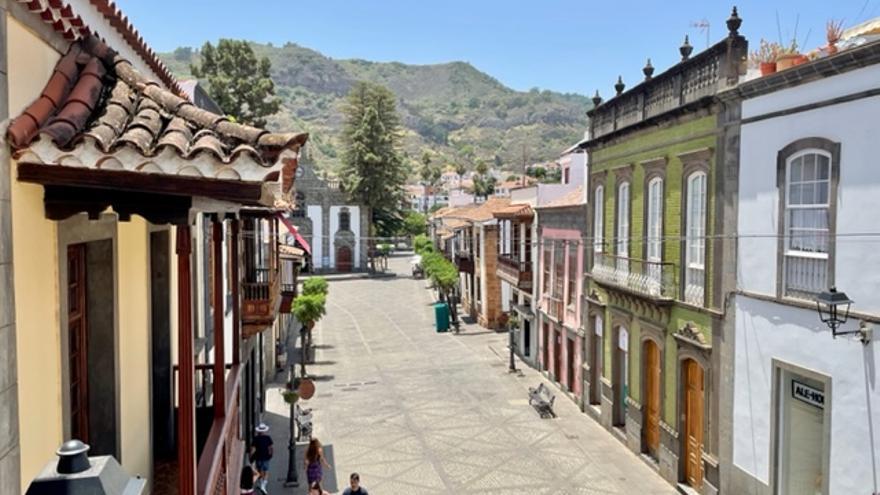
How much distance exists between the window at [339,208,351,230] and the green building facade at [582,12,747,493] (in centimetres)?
4869

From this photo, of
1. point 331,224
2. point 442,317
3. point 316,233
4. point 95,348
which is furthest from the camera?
point 331,224

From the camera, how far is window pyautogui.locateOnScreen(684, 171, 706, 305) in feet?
47.2

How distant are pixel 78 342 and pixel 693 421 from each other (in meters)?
13.4

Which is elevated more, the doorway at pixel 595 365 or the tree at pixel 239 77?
the tree at pixel 239 77

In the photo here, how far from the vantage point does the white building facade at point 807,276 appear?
1009 centimetres

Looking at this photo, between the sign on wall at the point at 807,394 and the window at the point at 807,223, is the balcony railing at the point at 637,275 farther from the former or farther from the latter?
the sign on wall at the point at 807,394

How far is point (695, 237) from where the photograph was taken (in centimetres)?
1463

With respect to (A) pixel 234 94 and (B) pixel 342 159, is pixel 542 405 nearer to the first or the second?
(A) pixel 234 94

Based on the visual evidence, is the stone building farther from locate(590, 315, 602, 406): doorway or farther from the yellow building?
the yellow building

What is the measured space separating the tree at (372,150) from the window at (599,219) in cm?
4729

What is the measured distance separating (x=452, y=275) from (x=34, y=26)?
119ft

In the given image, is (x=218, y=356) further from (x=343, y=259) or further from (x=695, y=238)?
(x=343, y=259)

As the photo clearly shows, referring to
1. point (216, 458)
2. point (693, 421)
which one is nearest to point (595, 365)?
point (693, 421)

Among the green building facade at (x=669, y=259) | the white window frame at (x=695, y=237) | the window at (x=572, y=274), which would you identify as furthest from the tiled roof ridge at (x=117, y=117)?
the window at (x=572, y=274)
